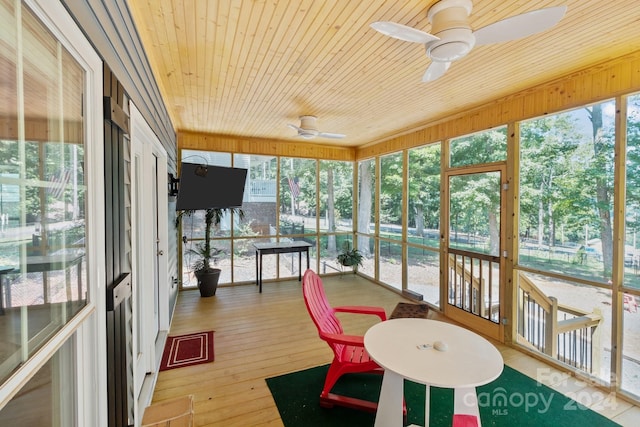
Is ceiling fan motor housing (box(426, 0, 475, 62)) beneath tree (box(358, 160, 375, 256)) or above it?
above

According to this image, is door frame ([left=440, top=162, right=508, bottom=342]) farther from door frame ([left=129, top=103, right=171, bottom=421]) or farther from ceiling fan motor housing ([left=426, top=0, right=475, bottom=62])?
door frame ([left=129, top=103, right=171, bottom=421])

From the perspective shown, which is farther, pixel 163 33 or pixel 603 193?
pixel 603 193

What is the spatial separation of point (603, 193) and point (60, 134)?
3867 mm

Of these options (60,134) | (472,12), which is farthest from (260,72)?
(60,134)

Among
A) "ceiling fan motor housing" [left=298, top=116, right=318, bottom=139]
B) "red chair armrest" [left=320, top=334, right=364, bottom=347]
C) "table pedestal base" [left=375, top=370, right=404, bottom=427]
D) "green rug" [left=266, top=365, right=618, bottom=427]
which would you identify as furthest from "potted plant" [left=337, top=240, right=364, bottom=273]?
"table pedestal base" [left=375, top=370, right=404, bottom=427]

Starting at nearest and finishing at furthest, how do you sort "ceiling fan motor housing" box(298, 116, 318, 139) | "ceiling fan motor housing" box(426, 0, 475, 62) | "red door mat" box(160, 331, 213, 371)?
"ceiling fan motor housing" box(426, 0, 475, 62)
"red door mat" box(160, 331, 213, 371)
"ceiling fan motor housing" box(298, 116, 318, 139)

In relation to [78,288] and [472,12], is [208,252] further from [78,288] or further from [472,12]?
[472,12]

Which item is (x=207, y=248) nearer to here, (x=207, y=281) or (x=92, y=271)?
(x=207, y=281)

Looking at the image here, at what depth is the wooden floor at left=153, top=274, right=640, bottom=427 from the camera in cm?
235

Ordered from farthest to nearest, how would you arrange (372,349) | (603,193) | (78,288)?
(603,193) < (372,349) < (78,288)

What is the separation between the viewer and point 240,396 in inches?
97.7

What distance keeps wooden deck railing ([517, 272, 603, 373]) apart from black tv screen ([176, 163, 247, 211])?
3784 mm

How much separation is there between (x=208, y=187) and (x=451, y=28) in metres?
3.07

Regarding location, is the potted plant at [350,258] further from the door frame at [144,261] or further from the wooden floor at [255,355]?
the door frame at [144,261]
